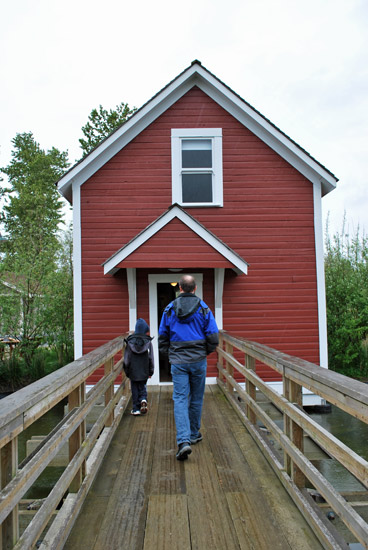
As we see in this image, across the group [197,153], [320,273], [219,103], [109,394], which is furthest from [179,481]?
[219,103]

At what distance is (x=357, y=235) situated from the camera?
15344mm

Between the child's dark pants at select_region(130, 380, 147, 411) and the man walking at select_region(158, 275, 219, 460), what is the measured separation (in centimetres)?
137

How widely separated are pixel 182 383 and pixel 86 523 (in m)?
1.51

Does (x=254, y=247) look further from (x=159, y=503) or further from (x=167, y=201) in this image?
(x=159, y=503)

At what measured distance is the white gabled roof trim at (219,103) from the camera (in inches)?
326

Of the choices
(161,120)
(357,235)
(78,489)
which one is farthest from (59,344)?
(357,235)

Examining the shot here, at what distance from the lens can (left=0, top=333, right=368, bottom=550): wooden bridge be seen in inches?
78.8

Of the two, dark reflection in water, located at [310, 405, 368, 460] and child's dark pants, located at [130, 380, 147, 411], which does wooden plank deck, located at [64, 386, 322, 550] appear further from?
dark reflection in water, located at [310, 405, 368, 460]

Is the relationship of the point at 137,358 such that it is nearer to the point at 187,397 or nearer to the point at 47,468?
the point at 187,397

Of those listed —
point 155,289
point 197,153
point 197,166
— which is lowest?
Answer: point 155,289

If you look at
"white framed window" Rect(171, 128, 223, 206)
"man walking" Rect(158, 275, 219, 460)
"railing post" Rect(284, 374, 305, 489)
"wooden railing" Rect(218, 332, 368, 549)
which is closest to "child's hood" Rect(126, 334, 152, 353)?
"man walking" Rect(158, 275, 219, 460)

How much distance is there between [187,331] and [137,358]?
1600 millimetres

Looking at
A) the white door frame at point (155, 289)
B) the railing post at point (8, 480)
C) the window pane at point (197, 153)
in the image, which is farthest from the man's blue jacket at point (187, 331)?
the window pane at point (197, 153)

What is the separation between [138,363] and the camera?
212 inches
